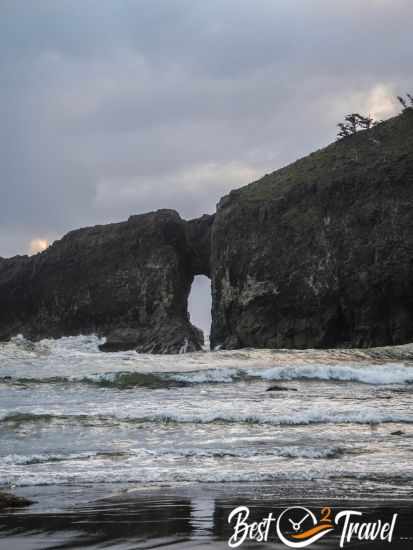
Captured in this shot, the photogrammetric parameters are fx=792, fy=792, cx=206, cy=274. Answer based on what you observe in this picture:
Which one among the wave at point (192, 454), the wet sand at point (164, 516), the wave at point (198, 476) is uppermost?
the wet sand at point (164, 516)

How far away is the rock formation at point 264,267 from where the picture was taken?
4041cm

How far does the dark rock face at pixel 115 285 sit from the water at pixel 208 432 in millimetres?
21315

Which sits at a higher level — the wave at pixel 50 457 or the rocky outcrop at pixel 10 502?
the rocky outcrop at pixel 10 502

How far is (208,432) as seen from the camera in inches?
515

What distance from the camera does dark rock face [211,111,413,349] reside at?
39750 millimetres

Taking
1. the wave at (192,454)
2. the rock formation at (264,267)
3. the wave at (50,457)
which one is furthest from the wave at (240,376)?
the wave at (50,457)

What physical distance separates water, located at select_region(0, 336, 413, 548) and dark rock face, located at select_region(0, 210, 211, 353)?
2131cm

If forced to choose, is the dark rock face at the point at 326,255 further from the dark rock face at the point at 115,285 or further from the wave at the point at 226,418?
the wave at the point at 226,418

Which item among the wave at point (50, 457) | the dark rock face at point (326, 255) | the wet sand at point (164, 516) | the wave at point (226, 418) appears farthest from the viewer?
the dark rock face at point (326, 255)

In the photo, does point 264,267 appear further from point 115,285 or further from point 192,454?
point 192,454

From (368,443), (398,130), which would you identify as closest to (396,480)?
(368,443)

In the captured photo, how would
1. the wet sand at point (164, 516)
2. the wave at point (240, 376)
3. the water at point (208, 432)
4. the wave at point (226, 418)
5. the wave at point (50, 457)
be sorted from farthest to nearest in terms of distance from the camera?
the wave at point (240, 376) → the wave at point (226, 418) → the wave at point (50, 457) → the water at point (208, 432) → the wet sand at point (164, 516)

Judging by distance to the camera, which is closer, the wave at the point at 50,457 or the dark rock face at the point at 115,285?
the wave at the point at 50,457

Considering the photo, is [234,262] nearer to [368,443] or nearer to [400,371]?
[400,371]
